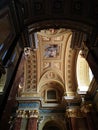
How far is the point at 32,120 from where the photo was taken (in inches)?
378

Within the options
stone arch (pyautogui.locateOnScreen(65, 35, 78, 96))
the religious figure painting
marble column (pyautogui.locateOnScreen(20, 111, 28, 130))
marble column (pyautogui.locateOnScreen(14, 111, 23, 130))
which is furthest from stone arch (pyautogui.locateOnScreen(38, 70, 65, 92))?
marble column (pyautogui.locateOnScreen(14, 111, 23, 130))

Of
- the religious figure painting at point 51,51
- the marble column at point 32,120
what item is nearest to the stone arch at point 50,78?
the religious figure painting at point 51,51

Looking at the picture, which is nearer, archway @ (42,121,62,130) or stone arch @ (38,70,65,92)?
archway @ (42,121,62,130)

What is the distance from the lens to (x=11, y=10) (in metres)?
3.83

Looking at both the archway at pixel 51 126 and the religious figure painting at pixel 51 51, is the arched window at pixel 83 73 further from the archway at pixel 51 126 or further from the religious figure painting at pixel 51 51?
the archway at pixel 51 126

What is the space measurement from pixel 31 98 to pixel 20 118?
150 cm

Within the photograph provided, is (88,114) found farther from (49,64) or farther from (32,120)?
(49,64)

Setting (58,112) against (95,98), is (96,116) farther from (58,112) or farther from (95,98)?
(58,112)

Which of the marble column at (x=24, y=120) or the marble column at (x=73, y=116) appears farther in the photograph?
the marble column at (x=24, y=120)

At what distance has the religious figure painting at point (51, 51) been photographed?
11.5 metres

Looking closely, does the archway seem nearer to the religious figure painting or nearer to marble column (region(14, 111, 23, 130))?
marble column (region(14, 111, 23, 130))

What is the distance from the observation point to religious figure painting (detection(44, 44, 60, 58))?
11.5 metres

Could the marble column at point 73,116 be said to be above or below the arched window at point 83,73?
below

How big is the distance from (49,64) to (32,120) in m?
4.41
